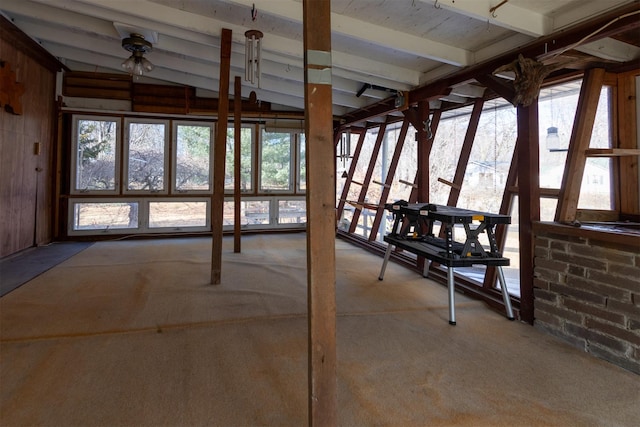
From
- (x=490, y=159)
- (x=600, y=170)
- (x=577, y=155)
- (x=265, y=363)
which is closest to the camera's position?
(x=265, y=363)

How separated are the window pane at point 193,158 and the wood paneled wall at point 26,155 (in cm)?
211

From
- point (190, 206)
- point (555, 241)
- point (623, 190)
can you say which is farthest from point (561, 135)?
point (190, 206)

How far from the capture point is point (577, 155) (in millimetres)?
2807

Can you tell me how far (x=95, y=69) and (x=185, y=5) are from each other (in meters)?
4.09

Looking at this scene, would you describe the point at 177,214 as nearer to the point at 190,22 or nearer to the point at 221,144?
the point at 221,144

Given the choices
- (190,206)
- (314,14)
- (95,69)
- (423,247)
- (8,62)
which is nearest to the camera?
(314,14)

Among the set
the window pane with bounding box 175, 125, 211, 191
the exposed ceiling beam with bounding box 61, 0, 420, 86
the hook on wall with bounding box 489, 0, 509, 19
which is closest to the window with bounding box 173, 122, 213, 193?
the window pane with bounding box 175, 125, 211, 191

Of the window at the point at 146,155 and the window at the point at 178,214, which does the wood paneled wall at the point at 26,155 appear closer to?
the window at the point at 146,155

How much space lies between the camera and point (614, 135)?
2.96 metres

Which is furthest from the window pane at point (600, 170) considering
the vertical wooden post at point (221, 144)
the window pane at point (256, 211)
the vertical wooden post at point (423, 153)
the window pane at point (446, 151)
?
the window pane at point (256, 211)

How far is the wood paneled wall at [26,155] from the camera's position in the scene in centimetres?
461

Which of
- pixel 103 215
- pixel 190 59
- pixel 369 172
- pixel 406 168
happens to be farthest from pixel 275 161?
pixel 103 215

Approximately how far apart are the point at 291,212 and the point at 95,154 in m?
4.02

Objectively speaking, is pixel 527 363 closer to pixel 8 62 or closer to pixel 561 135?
pixel 561 135
